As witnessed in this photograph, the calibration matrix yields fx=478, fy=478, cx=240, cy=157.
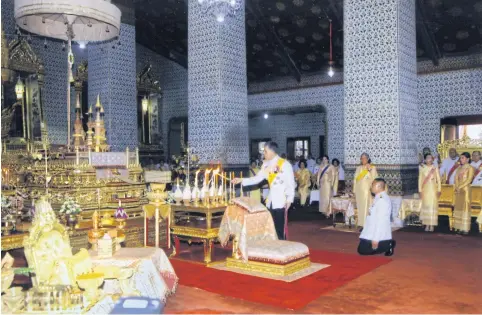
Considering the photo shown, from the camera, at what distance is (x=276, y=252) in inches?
195

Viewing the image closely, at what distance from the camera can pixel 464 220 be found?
7762 millimetres

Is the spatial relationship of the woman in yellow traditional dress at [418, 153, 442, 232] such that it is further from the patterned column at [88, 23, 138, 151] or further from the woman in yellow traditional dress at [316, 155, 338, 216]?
the patterned column at [88, 23, 138, 151]

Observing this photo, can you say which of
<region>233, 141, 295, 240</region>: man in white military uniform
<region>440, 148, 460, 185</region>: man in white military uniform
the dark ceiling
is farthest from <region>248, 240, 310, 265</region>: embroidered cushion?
the dark ceiling

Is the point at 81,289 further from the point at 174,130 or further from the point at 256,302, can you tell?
the point at 174,130

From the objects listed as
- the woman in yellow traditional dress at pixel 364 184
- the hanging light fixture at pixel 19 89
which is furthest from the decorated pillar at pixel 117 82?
the woman in yellow traditional dress at pixel 364 184

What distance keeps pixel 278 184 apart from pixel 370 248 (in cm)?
144

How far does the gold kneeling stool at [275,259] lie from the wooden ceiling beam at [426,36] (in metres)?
7.97

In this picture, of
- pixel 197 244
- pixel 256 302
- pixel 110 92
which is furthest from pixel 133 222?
pixel 110 92

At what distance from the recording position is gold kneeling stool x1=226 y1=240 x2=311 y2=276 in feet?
16.2

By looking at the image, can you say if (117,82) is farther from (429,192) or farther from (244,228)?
(244,228)

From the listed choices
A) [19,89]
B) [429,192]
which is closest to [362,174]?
[429,192]

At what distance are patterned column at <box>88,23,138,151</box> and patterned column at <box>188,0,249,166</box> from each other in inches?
115

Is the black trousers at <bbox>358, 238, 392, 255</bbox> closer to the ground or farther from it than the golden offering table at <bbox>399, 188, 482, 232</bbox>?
closer to the ground

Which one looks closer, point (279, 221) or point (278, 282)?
point (278, 282)
